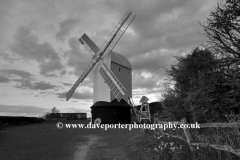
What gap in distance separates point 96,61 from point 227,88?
18905mm

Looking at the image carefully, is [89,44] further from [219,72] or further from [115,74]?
[219,72]

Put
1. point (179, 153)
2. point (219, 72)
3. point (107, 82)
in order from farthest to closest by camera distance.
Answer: point (107, 82) < point (219, 72) < point (179, 153)

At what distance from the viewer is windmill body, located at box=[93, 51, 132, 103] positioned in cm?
2446

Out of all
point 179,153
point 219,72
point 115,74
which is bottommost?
point 179,153

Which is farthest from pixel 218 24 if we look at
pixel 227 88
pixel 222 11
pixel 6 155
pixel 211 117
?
pixel 6 155

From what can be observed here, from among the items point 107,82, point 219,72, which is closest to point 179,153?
point 219,72

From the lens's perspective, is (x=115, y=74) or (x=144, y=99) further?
(x=144, y=99)

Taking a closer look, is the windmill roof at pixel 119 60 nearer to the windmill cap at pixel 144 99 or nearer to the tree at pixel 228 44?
the windmill cap at pixel 144 99

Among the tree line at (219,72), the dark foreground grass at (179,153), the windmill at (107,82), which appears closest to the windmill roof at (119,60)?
the windmill at (107,82)

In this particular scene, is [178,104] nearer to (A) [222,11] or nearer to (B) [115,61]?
(A) [222,11]

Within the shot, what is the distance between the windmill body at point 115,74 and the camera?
2446 centimetres

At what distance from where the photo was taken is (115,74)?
24875 millimetres

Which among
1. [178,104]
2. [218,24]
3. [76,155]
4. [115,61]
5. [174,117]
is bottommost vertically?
[76,155]

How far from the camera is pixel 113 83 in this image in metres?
22.7
